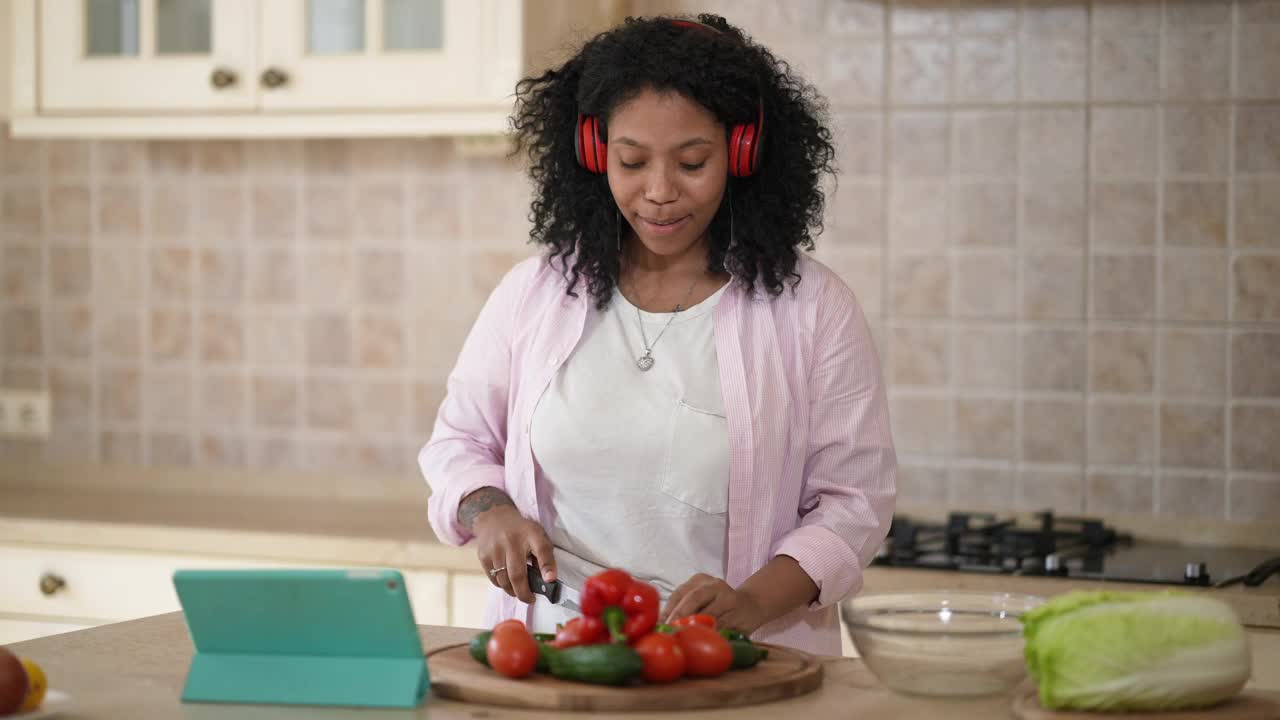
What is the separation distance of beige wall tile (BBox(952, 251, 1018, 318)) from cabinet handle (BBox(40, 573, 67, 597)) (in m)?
1.67

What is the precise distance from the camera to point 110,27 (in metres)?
2.85

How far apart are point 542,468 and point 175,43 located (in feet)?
4.81

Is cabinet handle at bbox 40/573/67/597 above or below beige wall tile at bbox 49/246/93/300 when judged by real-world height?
below

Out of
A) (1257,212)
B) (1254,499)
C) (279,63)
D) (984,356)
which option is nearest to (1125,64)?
(1257,212)

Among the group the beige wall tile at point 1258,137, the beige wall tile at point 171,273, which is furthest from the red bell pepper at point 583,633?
the beige wall tile at point 171,273

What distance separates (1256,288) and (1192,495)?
14.6 inches

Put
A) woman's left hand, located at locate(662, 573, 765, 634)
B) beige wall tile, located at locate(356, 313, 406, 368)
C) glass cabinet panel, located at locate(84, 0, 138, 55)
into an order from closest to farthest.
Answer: woman's left hand, located at locate(662, 573, 765, 634)
glass cabinet panel, located at locate(84, 0, 138, 55)
beige wall tile, located at locate(356, 313, 406, 368)

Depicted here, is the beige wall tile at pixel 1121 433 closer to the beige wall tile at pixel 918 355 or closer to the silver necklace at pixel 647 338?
the beige wall tile at pixel 918 355

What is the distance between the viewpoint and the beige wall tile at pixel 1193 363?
8.63 ft

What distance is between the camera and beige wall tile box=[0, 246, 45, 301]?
10.9ft

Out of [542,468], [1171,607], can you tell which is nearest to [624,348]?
[542,468]

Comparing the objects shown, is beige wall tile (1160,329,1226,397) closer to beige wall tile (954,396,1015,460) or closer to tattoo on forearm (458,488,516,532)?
beige wall tile (954,396,1015,460)

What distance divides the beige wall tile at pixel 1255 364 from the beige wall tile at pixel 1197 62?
0.42 metres

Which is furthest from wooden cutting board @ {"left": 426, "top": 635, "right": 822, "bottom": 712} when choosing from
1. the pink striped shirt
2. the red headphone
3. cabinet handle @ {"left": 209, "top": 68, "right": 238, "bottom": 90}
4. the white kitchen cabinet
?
cabinet handle @ {"left": 209, "top": 68, "right": 238, "bottom": 90}
